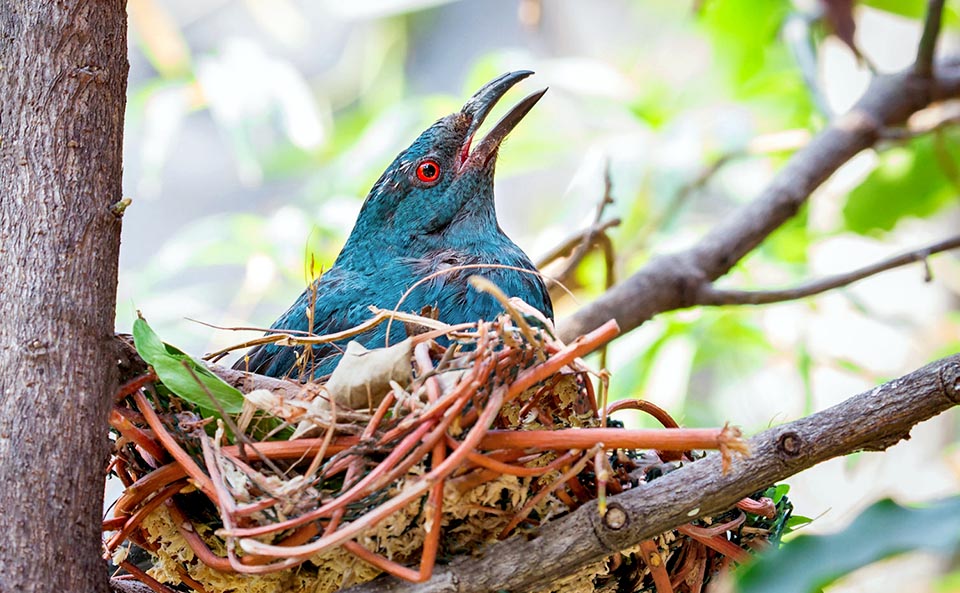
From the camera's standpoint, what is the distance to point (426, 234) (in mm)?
2643

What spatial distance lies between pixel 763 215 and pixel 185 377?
2.02m

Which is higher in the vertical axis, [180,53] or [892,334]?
[180,53]

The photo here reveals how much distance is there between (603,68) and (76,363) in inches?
118

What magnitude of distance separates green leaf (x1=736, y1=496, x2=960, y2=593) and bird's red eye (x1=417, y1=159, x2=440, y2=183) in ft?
5.95

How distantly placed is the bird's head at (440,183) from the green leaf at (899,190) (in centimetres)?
168

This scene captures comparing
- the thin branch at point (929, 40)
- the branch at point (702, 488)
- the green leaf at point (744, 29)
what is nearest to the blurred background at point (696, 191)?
the green leaf at point (744, 29)

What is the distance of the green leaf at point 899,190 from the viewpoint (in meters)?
3.71

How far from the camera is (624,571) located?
1643 millimetres

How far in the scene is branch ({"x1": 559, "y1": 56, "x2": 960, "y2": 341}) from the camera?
2807 millimetres

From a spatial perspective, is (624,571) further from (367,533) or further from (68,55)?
(68,55)

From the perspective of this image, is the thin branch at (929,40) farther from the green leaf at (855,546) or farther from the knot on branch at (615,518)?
the green leaf at (855,546)

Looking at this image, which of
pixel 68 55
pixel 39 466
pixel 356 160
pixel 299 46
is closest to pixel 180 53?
pixel 356 160

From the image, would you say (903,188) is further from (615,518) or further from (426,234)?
(615,518)

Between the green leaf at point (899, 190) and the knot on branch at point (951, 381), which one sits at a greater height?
the green leaf at point (899, 190)
